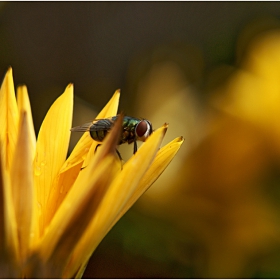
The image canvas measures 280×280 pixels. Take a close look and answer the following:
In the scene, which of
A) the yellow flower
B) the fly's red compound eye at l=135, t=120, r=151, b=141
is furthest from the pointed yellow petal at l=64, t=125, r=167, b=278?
the fly's red compound eye at l=135, t=120, r=151, b=141

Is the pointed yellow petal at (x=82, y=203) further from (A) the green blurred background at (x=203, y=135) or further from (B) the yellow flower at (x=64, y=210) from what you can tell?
(A) the green blurred background at (x=203, y=135)

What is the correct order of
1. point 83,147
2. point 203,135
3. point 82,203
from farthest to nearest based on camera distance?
point 203,135
point 83,147
point 82,203

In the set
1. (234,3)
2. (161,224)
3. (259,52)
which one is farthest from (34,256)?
(234,3)

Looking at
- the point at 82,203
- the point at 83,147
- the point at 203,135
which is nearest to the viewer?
the point at 82,203

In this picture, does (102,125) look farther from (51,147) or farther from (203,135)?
(203,135)

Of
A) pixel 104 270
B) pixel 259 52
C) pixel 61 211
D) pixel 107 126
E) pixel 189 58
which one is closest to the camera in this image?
pixel 61 211

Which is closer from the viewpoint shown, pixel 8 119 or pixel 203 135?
pixel 8 119

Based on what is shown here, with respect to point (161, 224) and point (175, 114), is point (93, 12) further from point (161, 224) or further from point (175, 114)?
point (161, 224)

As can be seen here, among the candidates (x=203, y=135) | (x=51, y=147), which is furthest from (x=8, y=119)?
(x=203, y=135)
